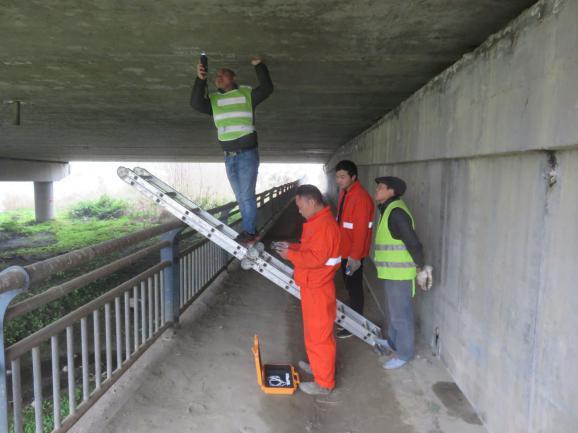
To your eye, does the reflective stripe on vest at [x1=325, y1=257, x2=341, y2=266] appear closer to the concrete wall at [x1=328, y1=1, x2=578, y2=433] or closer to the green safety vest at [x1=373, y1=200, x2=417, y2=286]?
the green safety vest at [x1=373, y1=200, x2=417, y2=286]

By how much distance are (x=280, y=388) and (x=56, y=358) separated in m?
1.85

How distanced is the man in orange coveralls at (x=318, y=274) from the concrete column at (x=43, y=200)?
24.1 m

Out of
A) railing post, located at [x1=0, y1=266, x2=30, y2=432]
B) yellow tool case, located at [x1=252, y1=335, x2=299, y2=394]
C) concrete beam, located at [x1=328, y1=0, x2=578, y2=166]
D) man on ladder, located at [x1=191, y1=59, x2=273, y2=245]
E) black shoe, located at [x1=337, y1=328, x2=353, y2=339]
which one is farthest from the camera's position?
black shoe, located at [x1=337, y1=328, x2=353, y2=339]

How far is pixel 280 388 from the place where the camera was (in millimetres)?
3738

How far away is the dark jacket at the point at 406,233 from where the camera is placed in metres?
3.93

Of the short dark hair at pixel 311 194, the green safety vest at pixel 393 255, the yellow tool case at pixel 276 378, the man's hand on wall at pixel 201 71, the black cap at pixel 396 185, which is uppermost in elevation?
the man's hand on wall at pixel 201 71

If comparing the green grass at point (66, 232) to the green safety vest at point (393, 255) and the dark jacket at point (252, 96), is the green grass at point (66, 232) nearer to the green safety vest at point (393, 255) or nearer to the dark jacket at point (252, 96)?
the dark jacket at point (252, 96)

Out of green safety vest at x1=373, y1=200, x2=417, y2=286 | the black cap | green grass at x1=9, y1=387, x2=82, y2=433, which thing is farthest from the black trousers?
green grass at x1=9, y1=387, x2=82, y2=433

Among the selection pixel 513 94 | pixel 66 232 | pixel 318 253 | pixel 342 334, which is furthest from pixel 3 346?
pixel 66 232

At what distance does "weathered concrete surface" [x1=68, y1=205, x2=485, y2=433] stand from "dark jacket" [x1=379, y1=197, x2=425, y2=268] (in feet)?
3.80

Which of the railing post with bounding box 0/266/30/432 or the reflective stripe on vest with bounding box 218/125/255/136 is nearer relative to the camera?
the railing post with bounding box 0/266/30/432

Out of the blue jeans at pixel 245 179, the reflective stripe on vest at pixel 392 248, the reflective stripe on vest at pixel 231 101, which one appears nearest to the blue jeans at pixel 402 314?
the reflective stripe on vest at pixel 392 248

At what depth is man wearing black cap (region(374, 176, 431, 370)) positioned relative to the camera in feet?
13.0

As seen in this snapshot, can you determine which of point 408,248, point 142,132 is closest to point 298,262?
point 408,248
